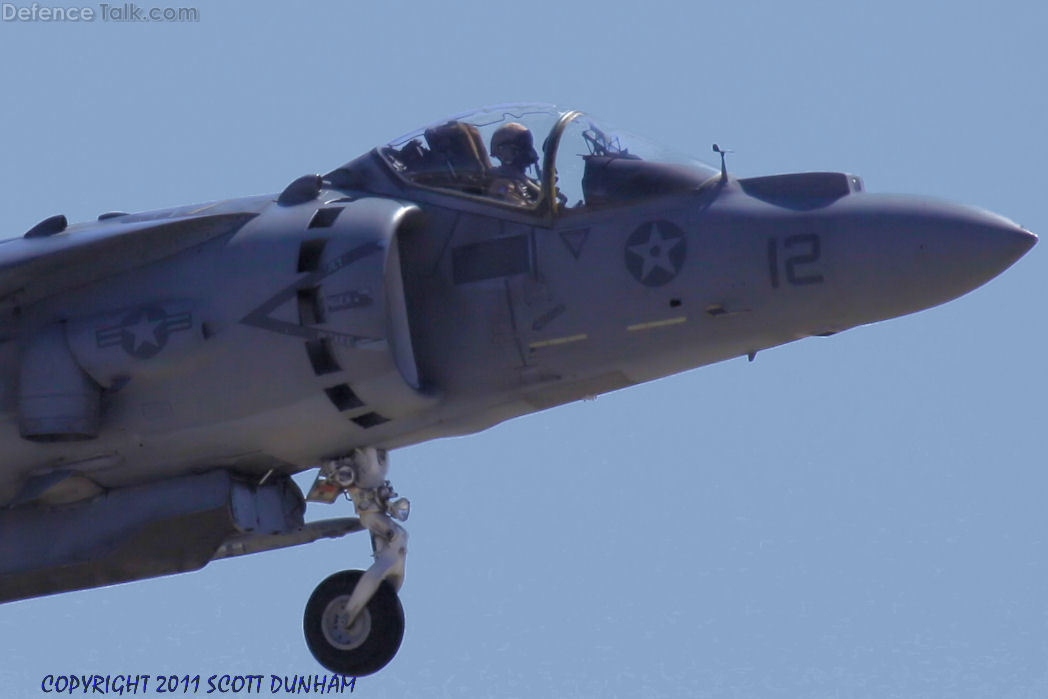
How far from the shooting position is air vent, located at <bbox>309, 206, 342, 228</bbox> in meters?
14.2

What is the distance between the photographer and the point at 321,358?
1405 centimetres

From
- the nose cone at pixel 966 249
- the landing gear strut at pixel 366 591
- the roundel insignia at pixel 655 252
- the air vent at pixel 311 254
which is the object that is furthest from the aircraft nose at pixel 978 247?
the landing gear strut at pixel 366 591

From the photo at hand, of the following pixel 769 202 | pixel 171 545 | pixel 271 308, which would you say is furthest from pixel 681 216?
pixel 171 545

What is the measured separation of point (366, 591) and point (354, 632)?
1.08 feet

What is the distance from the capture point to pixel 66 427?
1417 cm

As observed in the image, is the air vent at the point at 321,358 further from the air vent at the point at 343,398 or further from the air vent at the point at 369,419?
the air vent at the point at 369,419

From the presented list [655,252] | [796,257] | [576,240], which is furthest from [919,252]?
[576,240]

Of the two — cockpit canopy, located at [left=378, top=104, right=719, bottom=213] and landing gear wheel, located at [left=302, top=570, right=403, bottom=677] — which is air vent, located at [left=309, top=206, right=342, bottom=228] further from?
landing gear wheel, located at [left=302, top=570, right=403, bottom=677]

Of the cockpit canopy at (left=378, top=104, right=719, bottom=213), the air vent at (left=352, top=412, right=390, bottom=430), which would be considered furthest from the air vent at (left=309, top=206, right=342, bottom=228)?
the air vent at (left=352, top=412, right=390, bottom=430)

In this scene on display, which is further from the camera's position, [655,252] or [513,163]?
[513,163]

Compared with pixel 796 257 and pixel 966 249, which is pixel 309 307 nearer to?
pixel 796 257

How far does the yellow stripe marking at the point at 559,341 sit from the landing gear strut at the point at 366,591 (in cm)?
147

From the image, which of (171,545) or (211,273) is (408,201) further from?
(171,545)

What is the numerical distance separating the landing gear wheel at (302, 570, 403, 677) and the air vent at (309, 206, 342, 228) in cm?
242
